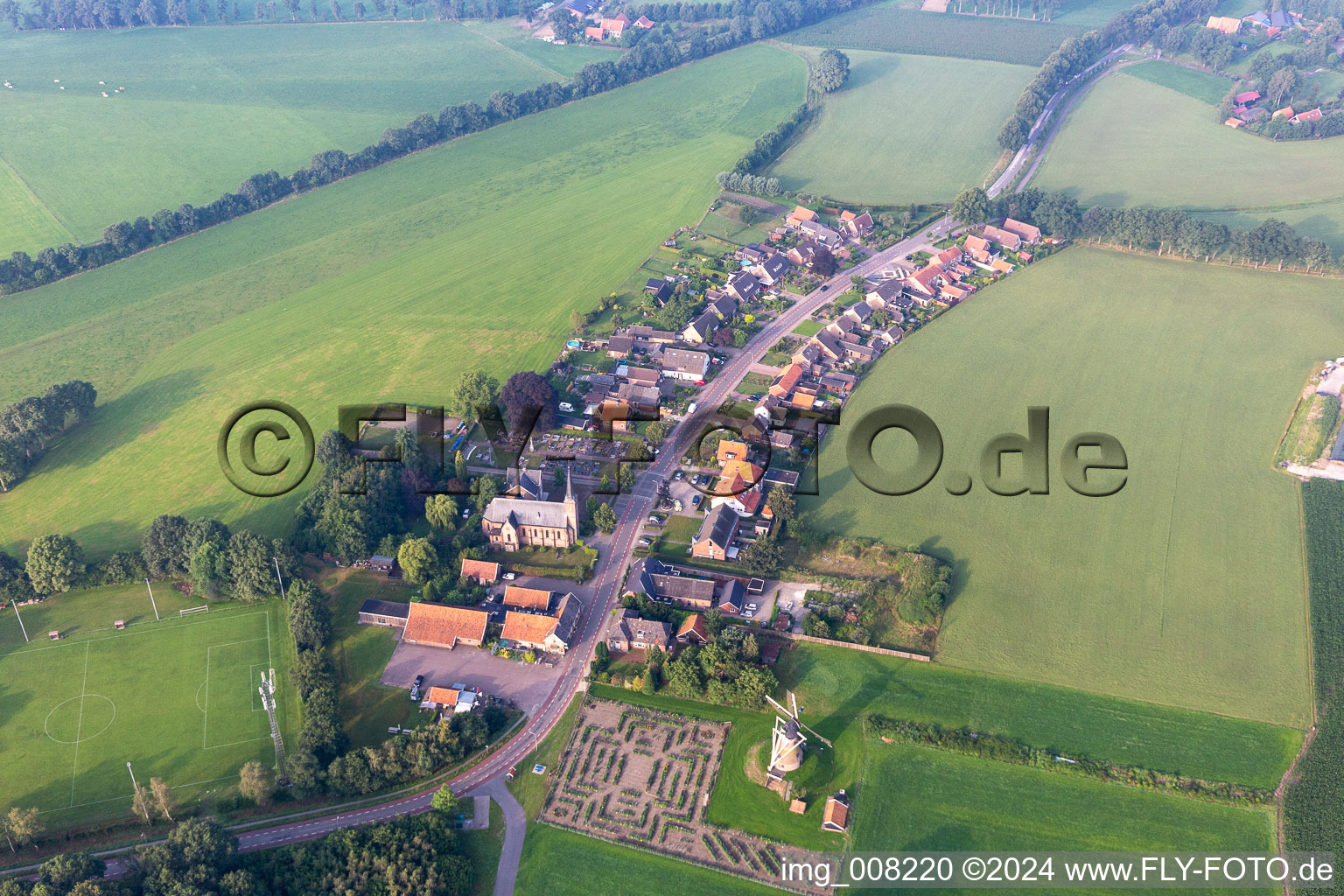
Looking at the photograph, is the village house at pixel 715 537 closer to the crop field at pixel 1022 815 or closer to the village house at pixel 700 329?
the crop field at pixel 1022 815

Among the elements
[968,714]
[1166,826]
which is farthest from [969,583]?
[1166,826]

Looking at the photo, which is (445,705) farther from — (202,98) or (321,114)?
(202,98)

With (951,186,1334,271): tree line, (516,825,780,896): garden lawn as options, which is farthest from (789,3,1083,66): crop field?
(516,825,780,896): garden lawn

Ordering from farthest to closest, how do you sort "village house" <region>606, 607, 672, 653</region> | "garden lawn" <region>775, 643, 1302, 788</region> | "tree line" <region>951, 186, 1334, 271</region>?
"tree line" <region>951, 186, 1334, 271</region> → "village house" <region>606, 607, 672, 653</region> → "garden lawn" <region>775, 643, 1302, 788</region>

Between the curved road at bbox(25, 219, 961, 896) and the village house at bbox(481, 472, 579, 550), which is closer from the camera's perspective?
the curved road at bbox(25, 219, 961, 896)

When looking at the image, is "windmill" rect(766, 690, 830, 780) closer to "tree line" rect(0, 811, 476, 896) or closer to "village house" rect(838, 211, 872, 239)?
"tree line" rect(0, 811, 476, 896)

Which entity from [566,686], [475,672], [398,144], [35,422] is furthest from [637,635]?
[398,144]
